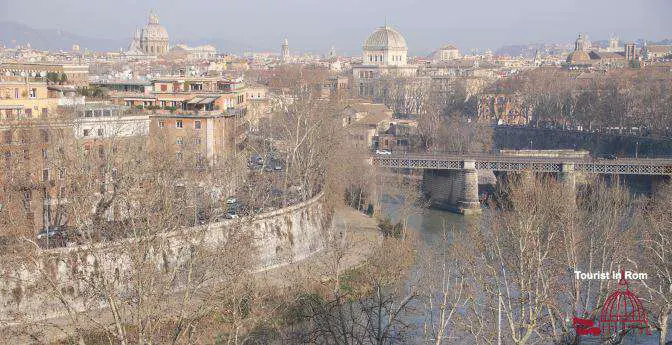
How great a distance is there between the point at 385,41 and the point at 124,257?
78429 millimetres

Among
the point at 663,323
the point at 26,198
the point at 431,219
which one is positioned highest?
the point at 26,198

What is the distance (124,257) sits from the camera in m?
15.5

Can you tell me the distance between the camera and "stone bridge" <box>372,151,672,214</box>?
1196 inches

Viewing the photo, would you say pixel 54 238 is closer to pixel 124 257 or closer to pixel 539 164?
pixel 124 257

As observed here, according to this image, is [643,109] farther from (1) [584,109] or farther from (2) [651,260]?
(2) [651,260]

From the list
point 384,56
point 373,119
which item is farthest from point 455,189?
point 384,56

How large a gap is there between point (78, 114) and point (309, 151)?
6276 mm

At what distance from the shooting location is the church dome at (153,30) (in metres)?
121

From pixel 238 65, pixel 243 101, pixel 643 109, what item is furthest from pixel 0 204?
pixel 238 65

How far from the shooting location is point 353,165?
2944 cm

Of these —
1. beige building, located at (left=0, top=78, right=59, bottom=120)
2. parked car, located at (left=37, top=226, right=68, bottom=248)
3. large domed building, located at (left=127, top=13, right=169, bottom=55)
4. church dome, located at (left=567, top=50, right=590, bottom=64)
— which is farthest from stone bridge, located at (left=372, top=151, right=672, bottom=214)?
large domed building, located at (left=127, top=13, right=169, bottom=55)

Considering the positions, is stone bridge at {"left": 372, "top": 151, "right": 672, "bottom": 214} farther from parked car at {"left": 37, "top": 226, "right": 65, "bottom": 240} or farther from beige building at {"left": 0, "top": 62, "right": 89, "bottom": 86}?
parked car at {"left": 37, "top": 226, "right": 65, "bottom": 240}

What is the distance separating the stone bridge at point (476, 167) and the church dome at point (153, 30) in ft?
307

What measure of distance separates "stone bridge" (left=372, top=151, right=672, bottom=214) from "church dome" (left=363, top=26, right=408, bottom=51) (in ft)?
199
